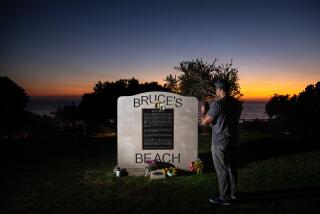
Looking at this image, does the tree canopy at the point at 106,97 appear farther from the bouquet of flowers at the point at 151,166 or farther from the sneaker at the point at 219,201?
the sneaker at the point at 219,201

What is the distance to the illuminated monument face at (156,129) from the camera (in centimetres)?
1078

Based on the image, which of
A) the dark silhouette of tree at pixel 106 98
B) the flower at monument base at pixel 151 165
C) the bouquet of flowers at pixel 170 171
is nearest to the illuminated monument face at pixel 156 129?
the flower at monument base at pixel 151 165

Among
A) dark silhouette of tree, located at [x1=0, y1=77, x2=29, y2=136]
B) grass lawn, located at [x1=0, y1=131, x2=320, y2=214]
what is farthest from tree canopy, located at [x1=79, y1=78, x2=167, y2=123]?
grass lawn, located at [x1=0, y1=131, x2=320, y2=214]

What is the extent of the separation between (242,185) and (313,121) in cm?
3610

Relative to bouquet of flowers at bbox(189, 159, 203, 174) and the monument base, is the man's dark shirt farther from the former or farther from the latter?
the monument base

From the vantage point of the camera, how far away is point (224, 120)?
6.77 meters

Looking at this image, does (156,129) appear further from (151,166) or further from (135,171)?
(135,171)

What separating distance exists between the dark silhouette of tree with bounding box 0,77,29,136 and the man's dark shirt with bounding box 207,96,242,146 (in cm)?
3670

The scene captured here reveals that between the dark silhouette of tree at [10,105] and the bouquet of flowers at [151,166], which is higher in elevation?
the dark silhouette of tree at [10,105]

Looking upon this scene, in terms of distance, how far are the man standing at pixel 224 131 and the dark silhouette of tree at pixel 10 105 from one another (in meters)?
36.7

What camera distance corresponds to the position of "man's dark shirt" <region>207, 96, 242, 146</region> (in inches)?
265

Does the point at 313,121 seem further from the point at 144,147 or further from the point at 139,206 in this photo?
the point at 139,206

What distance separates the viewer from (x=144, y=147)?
10891 mm

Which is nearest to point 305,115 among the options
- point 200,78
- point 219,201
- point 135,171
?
point 200,78
